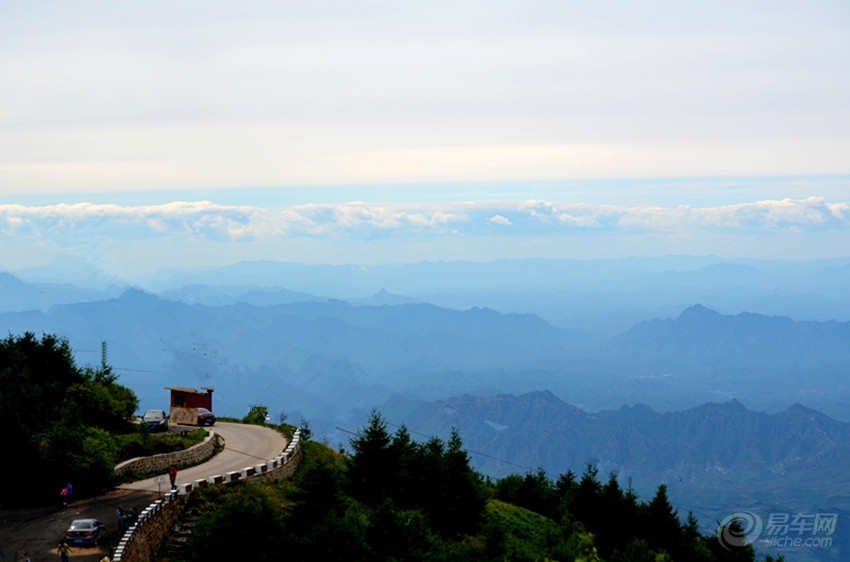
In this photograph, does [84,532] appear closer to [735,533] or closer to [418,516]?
[418,516]

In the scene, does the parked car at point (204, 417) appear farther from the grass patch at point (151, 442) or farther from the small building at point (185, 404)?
the grass patch at point (151, 442)

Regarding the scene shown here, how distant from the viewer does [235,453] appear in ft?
152

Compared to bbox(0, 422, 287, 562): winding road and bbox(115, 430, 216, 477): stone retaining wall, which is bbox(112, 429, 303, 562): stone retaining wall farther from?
bbox(115, 430, 216, 477): stone retaining wall

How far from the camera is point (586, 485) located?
54.0 meters

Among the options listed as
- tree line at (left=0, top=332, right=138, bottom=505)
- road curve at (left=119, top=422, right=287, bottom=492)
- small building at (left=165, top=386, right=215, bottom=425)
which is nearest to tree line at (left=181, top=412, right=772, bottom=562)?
road curve at (left=119, top=422, right=287, bottom=492)

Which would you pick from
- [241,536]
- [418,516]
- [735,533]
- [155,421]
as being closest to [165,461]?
[155,421]

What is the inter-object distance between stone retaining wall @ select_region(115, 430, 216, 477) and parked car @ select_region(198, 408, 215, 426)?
30.2 feet

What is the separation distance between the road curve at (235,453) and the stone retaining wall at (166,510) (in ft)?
4.70

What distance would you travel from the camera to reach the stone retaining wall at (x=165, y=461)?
134 feet

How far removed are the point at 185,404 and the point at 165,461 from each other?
11776 mm

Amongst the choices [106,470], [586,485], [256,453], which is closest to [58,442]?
[106,470]

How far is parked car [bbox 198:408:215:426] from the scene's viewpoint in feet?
179

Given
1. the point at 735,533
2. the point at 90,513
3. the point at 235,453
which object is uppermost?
the point at 90,513

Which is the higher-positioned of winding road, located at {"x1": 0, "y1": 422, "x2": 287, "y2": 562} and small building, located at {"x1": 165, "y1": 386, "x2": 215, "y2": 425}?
small building, located at {"x1": 165, "y1": 386, "x2": 215, "y2": 425}
